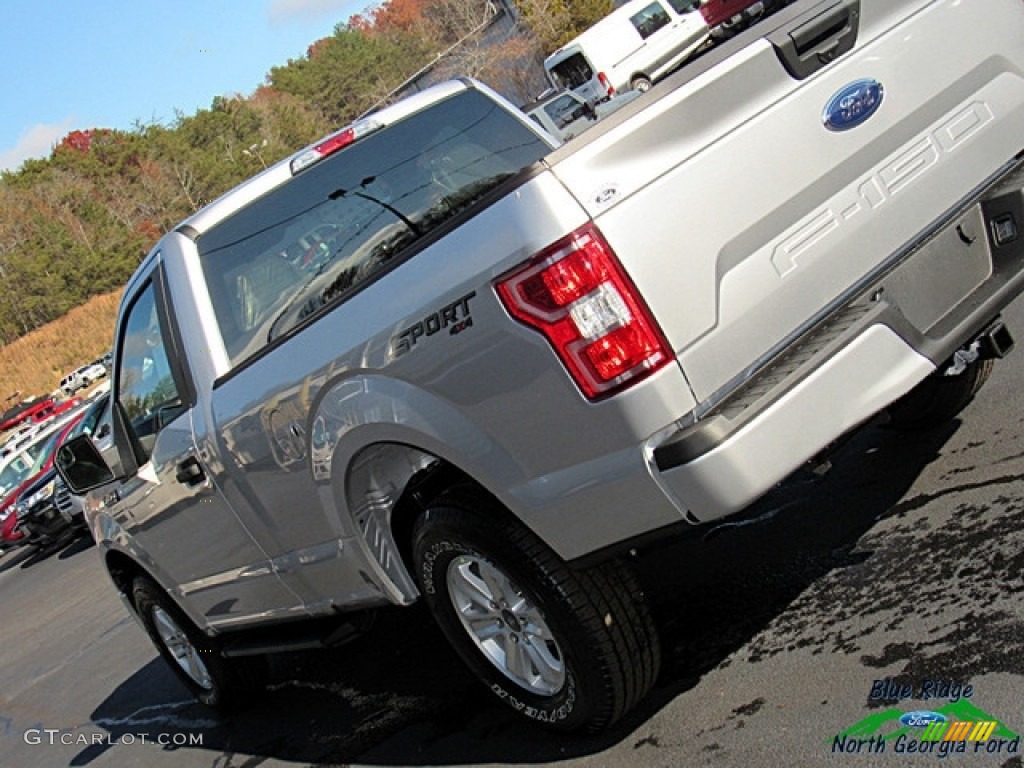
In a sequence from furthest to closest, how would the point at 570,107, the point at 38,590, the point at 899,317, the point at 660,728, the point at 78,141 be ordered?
the point at 78,141, the point at 570,107, the point at 38,590, the point at 660,728, the point at 899,317

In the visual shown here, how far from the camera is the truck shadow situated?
3.96 m

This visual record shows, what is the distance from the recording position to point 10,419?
38.3 metres

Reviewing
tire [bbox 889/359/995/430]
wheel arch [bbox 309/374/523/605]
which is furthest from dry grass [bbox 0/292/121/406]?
wheel arch [bbox 309/374/523/605]

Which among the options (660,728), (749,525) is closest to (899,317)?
(660,728)

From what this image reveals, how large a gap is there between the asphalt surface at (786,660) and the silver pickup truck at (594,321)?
14.8 inches

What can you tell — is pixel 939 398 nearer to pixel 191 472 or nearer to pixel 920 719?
pixel 920 719

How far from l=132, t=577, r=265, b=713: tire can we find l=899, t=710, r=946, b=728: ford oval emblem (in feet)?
11.4

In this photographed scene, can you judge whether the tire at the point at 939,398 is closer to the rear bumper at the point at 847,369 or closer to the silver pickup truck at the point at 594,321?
the silver pickup truck at the point at 594,321

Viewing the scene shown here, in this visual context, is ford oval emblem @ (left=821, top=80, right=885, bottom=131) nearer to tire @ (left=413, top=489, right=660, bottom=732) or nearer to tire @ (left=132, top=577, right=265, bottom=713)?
tire @ (left=413, top=489, right=660, bottom=732)

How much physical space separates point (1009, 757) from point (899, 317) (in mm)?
1147

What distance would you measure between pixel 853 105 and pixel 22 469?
22496mm

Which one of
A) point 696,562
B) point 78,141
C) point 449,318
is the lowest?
point 696,562

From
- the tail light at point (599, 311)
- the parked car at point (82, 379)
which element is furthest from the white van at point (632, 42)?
the parked car at point (82, 379)

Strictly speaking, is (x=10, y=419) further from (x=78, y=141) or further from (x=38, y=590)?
(x=78, y=141)
